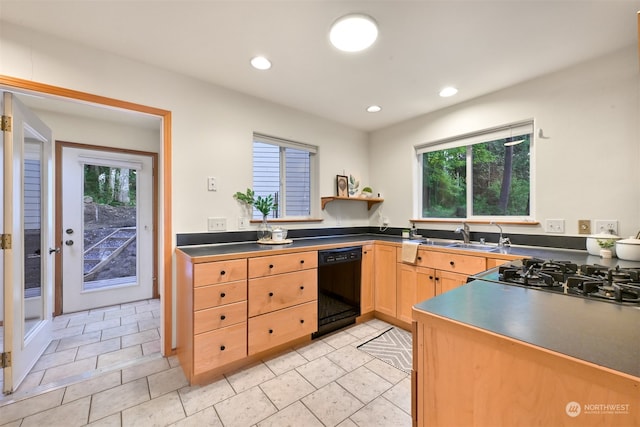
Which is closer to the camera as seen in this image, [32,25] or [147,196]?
[32,25]

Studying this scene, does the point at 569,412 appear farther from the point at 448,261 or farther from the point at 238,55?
the point at 238,55

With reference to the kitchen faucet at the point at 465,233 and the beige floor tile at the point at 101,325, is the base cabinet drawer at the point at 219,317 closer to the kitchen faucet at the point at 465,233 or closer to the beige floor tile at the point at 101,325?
the beige floor tile at the point at 101,325

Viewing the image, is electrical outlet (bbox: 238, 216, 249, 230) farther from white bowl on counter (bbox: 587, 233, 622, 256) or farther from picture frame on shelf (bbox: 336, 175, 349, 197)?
white bowl on counter (bbox: 587, 233, 622, 256)

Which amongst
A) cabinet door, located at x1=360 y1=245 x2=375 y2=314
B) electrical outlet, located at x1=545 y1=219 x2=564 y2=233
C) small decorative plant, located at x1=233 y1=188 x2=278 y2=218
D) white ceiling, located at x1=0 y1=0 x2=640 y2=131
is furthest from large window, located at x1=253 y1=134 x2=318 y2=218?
electrical outlet, located at x1=545 y1=219 x2=564 y2=233

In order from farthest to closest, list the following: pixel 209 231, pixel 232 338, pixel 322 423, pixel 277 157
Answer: pixel 277 157
pixel 209 231
pixel 232 338
pixel 322 423

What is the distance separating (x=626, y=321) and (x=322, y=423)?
4.60 feet

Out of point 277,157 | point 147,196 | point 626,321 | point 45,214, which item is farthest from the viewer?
point 147,196

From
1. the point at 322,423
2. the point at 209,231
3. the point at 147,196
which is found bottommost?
the point at 322,423

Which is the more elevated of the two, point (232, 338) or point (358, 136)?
point (358, 136)

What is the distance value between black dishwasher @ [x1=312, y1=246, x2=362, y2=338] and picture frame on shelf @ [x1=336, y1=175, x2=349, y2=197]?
0.88 meters

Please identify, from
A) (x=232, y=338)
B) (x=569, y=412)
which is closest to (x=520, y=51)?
(x=569, y=412)

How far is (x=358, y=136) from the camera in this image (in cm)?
350

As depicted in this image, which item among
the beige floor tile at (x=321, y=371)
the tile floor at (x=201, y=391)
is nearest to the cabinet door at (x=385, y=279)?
the tile floor at (x=201, y=391)

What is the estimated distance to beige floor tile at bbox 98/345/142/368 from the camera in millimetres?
1954
